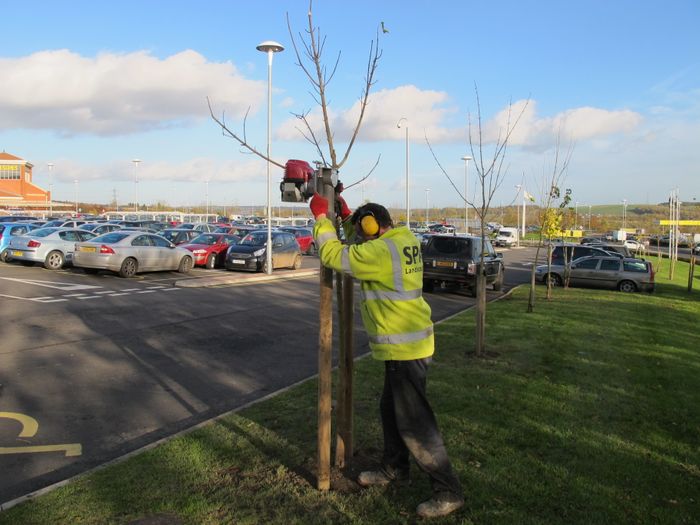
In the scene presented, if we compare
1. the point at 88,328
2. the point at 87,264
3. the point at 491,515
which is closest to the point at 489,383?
the point at 491,515

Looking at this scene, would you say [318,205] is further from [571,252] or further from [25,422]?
[571,252]

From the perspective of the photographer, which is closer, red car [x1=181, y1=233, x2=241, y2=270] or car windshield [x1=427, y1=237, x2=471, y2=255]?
car windshield [x1=427, y1=237, x2=471, y2=255]

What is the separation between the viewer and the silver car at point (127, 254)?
18.0 metres

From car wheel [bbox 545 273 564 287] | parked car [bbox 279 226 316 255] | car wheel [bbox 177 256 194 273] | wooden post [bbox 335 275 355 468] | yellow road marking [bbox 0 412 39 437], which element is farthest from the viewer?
parked car [bbox 279 226 316 255]

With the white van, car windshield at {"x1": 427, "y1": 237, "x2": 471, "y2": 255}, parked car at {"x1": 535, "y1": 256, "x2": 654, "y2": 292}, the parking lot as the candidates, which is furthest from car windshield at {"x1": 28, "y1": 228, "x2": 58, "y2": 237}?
the white van

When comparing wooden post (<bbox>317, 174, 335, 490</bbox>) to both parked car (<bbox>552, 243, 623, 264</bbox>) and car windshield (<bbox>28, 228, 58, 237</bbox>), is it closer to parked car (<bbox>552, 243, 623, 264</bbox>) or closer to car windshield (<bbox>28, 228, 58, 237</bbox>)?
car windshield (<bbox>28, 228, 58, 237</bbox>)

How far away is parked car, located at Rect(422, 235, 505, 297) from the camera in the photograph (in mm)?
16906

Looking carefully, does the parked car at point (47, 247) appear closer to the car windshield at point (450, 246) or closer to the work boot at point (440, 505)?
the car windshield at point (450, 246)

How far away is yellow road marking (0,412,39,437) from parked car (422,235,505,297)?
12.2 m

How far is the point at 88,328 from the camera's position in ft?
32.8

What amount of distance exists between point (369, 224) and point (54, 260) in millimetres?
19068

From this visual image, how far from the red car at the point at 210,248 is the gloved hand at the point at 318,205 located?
19250 mm

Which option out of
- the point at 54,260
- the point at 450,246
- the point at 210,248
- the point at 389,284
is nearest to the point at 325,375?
the point at 389,284

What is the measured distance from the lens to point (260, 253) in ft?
70.7
